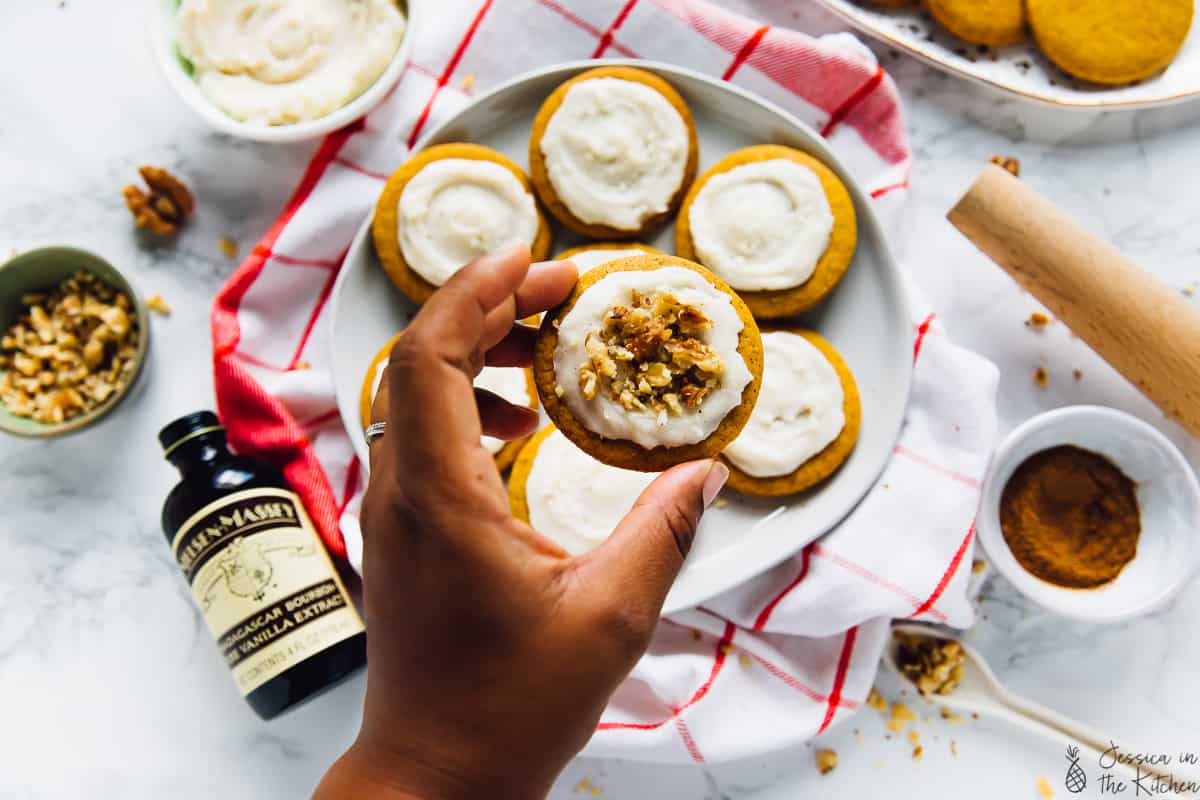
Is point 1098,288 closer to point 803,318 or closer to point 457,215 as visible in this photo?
point 803,318

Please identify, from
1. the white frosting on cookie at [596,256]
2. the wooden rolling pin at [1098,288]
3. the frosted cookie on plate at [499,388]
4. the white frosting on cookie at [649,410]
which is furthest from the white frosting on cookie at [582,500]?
the wooden rolling pin at [1098,288]

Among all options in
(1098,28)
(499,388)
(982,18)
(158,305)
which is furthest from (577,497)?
(1098,28)

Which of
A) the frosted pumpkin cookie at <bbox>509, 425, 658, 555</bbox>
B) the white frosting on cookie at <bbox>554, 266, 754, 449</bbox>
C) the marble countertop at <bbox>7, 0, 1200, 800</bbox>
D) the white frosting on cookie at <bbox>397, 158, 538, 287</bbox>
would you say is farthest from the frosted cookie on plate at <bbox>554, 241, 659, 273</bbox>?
the marble countertop at <bbox>7, 0, 1200, 800</bbox>

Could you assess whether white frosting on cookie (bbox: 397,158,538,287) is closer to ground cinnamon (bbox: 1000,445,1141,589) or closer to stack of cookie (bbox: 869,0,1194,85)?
stack of cookie (bbox: 869,0,1194,85)

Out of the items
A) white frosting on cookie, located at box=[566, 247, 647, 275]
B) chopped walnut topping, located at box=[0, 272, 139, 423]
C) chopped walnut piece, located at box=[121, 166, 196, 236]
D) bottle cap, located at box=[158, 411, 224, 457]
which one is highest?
white frosting on cookie, located at box=[566, 247, 647, 275]

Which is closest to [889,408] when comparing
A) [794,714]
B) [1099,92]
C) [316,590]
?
[794,714]
